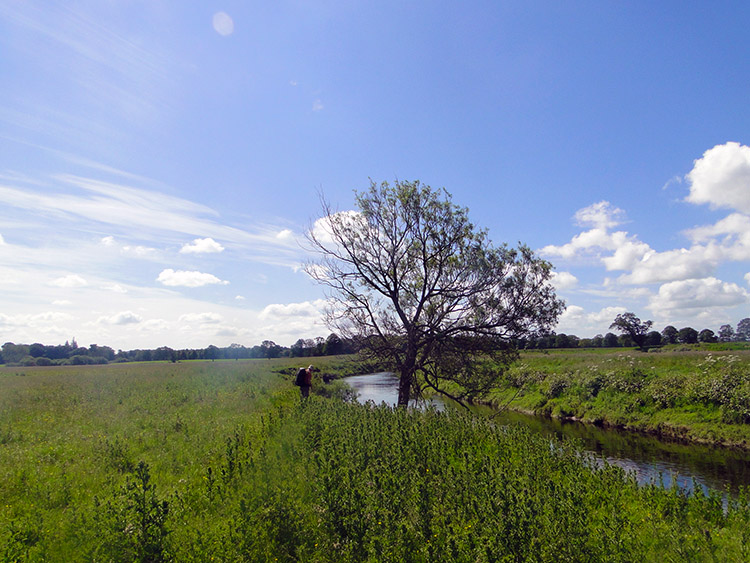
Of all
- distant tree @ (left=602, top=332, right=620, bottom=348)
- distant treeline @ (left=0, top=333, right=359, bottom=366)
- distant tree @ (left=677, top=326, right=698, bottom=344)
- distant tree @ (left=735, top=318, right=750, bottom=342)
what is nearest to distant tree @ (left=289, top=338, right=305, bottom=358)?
distant treeline @ (left=0, top=333, right=359, bottom=366)

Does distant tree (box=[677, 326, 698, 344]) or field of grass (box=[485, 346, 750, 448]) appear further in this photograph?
distant tree (box=[677, 326, 698, 344])

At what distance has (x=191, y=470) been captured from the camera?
8.76 meters

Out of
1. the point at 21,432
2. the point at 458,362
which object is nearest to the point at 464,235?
the point at 458,362

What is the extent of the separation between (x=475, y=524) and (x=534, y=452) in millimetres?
4597

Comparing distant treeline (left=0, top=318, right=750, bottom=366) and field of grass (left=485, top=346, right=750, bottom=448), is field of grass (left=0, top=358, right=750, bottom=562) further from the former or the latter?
distant treeline (left=0, top=318, right=750, bottom=366)

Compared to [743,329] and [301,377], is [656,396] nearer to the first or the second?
[301,377]

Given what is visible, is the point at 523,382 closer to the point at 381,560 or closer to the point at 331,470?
the point at 331,470

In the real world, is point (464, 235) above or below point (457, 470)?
above

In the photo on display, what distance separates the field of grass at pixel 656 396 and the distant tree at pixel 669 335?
74361mm

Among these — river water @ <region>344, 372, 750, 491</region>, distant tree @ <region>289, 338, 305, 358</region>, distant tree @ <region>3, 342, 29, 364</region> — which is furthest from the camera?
distant tree @ <region>289, 338, 305, 358</region>

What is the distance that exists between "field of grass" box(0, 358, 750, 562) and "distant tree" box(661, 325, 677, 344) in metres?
99.6

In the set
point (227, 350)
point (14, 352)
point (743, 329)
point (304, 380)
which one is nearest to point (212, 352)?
point (227, 350)

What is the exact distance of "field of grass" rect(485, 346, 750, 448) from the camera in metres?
18.7

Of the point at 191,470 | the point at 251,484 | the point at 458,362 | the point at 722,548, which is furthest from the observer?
the point at 458,362
